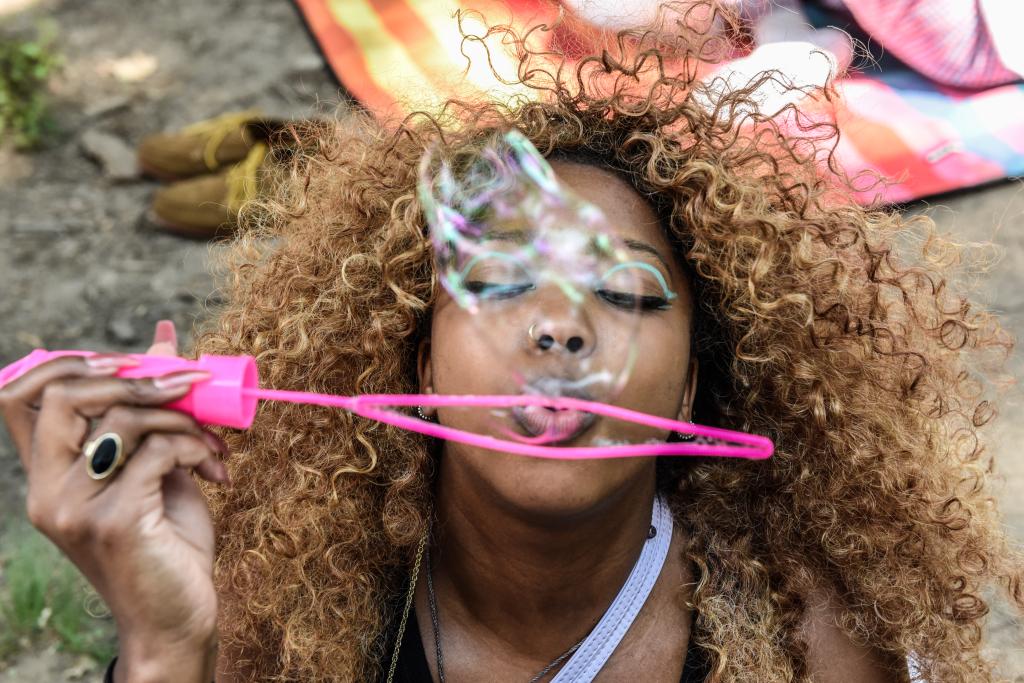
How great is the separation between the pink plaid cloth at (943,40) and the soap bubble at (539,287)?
9.65 feet

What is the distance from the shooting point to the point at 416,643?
187 cm

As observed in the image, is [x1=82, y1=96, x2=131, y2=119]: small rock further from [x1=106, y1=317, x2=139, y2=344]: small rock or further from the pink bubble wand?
the pink bubble wand

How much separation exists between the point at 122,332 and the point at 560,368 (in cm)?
239

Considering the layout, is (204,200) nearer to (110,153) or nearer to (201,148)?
(201,148)

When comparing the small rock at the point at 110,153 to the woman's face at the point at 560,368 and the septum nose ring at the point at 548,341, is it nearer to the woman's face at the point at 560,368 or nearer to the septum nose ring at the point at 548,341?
the woman's face at the point at 560,368

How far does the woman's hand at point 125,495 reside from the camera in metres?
1.29

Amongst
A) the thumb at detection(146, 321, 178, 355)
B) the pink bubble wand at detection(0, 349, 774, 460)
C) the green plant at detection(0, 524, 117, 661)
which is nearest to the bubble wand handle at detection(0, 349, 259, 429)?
the pink bubble wand at detection(0, 349, 774, 460)

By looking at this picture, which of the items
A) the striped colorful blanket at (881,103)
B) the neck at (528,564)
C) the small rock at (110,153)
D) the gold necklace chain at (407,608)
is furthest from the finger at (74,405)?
the small rock at (110,153)

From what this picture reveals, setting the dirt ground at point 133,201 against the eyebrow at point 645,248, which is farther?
the dirt ground at point 133,201

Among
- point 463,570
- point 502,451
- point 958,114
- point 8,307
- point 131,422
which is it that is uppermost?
point 131,422

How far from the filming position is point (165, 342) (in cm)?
153

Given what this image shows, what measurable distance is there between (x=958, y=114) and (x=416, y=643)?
3130 mm

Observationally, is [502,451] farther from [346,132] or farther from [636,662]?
[346,132]

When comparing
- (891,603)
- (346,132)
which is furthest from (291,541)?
(891,603)
